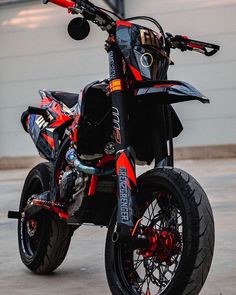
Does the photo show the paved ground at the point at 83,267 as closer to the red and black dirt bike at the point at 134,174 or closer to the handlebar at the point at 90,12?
the red and black dirt bike at the point at 134,174

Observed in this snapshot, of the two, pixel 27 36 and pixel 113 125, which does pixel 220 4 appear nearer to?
pixel 27 36

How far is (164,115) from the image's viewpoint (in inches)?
130

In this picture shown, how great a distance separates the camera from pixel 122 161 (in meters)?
3.19

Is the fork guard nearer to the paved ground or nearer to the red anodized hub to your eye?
the red anodized hub

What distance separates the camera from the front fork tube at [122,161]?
3.12 m

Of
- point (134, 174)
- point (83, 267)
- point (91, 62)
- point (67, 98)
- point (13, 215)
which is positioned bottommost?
point (83, 267)

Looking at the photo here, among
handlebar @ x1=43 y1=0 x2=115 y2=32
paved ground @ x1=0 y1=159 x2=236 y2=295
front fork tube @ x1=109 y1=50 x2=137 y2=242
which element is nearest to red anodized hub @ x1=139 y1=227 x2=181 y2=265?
front fork tube @ x1=109 y1=50 x2=137 y2=242

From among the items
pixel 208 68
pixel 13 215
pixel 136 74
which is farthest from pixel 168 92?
pixel 208 68

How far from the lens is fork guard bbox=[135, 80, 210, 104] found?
306 centimetres

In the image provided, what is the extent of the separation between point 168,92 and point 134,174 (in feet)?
1.36

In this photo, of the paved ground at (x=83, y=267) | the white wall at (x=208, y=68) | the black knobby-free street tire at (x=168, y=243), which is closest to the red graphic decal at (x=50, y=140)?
the paved ground at (x=83, y=267)

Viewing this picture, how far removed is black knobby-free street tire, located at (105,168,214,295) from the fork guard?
33 cm

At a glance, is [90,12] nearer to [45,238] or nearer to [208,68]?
[45,238]

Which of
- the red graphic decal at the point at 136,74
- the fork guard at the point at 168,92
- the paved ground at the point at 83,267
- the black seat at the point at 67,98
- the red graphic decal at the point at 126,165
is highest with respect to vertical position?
the red graphic decal at the point at 136,74
